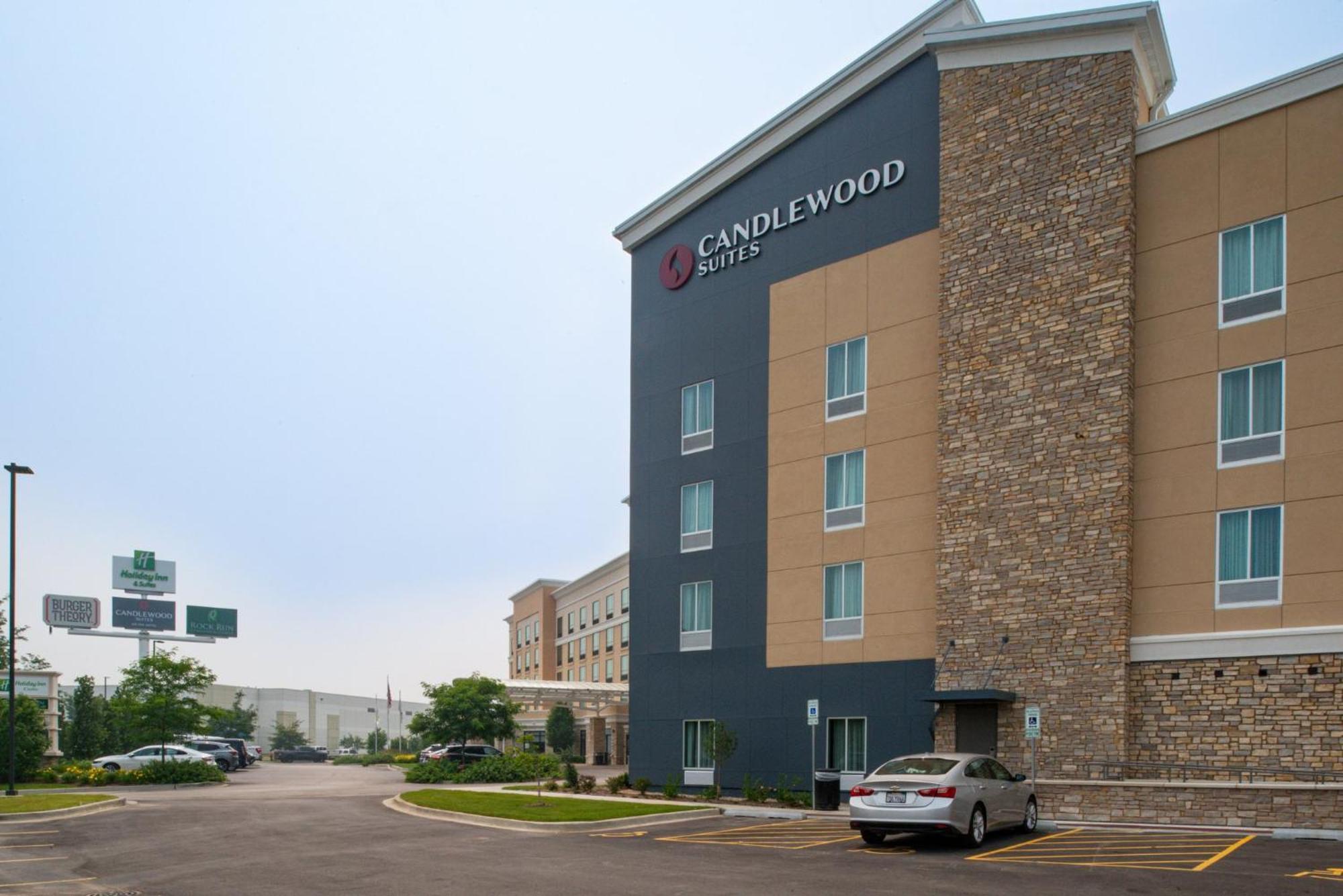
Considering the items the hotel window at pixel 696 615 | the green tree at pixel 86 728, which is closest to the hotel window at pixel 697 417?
the hotel window at pixel 696 615

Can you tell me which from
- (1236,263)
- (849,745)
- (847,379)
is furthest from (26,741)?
(1236,263)

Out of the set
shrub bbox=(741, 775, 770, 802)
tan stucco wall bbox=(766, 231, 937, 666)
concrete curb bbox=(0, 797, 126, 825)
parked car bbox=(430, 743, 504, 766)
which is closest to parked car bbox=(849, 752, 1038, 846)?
tan stucco wall bbox=(766, 231, 937, 666)

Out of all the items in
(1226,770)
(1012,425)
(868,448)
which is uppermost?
(1012,425)

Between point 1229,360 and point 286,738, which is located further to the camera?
point 286,738

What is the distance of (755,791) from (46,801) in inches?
712

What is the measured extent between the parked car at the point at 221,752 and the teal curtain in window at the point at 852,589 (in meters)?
36.1

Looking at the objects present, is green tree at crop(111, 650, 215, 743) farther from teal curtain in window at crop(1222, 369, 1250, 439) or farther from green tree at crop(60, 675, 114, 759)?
teal curtain in window at crop(1222, 369, 1250, 439)

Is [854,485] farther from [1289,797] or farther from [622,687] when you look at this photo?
[622,687]

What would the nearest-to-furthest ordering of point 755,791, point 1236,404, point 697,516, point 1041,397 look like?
point 1236,404 < point 1041,397 < point 755,791 < point 697,516

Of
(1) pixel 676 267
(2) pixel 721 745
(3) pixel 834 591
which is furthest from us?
(1) pixel 676 267

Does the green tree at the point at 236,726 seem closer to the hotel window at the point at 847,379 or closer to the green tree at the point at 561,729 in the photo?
the green tree at the point at 561,729

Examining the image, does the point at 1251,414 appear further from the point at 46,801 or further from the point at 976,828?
the point at 46,801

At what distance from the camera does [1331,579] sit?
2359 cm

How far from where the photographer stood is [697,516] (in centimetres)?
3775
